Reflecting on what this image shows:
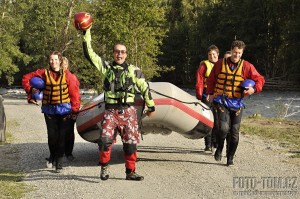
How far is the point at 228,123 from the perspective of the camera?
6.52 meters

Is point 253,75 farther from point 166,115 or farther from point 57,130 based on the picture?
point 57,130

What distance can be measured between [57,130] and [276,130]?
585cm

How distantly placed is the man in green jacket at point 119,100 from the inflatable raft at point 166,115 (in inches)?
22.1

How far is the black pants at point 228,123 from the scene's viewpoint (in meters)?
6.48

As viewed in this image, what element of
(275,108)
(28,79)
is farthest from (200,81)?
(275,108)

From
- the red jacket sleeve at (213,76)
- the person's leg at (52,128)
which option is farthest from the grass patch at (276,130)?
the person's leg at (52,128)

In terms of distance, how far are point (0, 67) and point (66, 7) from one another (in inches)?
266

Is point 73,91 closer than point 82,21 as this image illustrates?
No

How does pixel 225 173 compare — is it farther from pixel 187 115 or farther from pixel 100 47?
pixel 100 47

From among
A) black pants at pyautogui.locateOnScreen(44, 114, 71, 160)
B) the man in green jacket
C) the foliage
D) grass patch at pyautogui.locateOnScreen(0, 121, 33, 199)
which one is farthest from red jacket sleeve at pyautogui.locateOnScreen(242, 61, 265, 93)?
the foliage

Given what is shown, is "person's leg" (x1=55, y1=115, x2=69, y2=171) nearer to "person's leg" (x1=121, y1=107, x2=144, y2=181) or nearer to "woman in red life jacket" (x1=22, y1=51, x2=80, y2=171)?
"woman in red life jacket" (x1=22, y1=51, x2=80, y2=171)

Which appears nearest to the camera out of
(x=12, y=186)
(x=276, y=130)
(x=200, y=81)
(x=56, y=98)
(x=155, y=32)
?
(x=12, y=186)

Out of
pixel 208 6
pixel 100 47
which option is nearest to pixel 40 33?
pixel 100 47

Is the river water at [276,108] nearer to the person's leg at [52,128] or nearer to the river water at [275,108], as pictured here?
the river water at [275,108]
